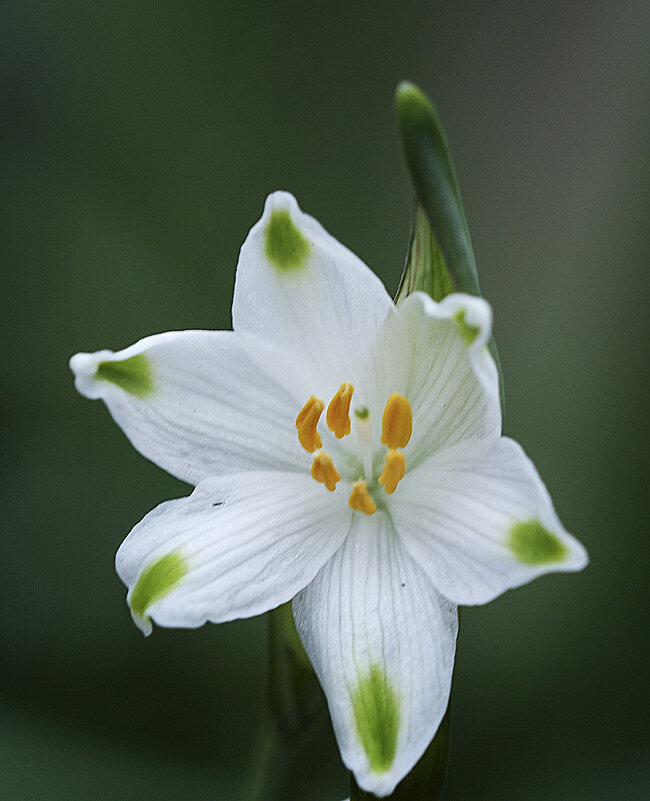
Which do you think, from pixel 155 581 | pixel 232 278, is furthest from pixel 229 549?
Result: pixel 232 278

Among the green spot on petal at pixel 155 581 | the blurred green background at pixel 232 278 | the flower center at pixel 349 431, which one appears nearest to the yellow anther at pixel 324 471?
the flower center at pixel 349 431

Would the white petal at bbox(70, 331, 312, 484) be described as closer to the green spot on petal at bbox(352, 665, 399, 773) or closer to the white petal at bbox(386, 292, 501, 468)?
the white petal at bbox(386, 292, 501, 468)

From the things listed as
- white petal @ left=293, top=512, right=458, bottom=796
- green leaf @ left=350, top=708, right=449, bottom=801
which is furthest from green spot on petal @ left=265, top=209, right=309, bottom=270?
green leaf @ left=350, top=708, right=449, bottom=801

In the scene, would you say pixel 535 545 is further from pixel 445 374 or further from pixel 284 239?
pixel 284 239

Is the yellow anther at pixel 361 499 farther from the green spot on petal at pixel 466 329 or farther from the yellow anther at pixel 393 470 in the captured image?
the green spot on petal at pixel 466 329

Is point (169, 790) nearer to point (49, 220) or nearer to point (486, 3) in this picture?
point (49, 220)

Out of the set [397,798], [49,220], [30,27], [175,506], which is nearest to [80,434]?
[49,220]
